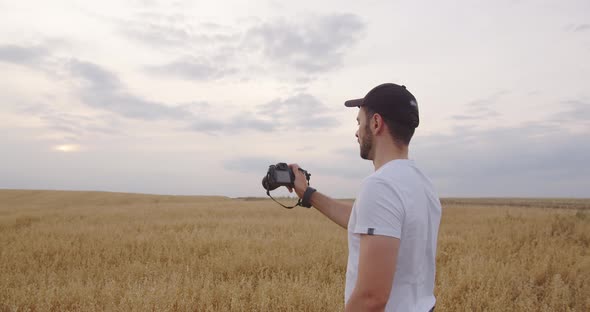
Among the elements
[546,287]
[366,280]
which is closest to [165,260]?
[546,287]

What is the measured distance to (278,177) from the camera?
9.46 ft

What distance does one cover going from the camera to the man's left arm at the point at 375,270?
167cm

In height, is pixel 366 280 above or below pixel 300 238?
above

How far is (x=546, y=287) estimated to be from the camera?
6270mm

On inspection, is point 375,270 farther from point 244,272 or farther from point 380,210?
point 244,272

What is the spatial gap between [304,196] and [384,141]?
1.06m

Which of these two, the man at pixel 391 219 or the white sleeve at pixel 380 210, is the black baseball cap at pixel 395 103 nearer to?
the man at pixel 391 219

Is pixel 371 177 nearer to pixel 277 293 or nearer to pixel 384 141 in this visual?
pixel 384 141

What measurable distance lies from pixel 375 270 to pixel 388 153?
1.85 feet

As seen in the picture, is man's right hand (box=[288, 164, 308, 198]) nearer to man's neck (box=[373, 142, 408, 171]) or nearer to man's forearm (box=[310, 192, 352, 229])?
man's forearm (box=[310, 192, 352, 229])

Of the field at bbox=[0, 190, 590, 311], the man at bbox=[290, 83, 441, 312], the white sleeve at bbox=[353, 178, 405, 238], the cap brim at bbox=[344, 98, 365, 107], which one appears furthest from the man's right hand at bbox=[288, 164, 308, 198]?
the field at bbox=[0, 190, 590, 311]

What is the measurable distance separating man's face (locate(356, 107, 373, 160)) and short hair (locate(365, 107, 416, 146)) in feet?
0.17

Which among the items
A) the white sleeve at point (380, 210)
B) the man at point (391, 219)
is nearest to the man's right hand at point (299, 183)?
the man at point (391, 219)

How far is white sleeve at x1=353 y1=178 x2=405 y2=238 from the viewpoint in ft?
5.50
